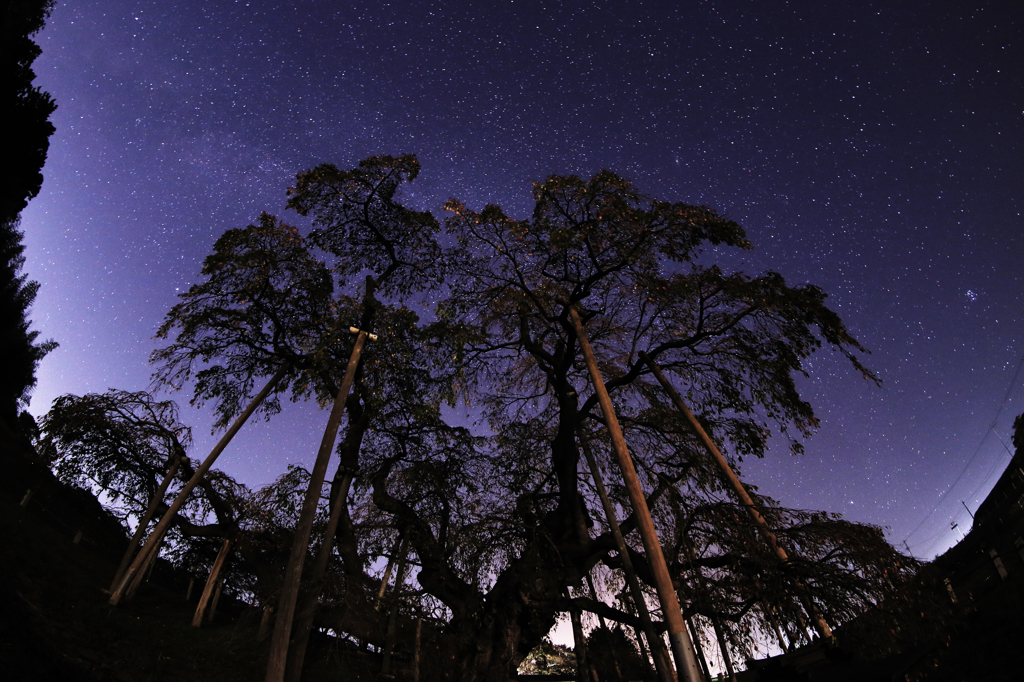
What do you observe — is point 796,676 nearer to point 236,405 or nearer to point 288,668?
point 288,668

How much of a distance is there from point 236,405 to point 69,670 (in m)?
10.2

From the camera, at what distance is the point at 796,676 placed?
961 cm

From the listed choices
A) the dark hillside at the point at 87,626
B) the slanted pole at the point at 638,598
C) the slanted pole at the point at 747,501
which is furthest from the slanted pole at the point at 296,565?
the slanted pole at the point at 747,501

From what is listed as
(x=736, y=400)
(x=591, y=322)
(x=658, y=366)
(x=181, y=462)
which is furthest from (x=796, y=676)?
(x=181, y=462)

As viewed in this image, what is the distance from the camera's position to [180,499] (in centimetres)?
1470

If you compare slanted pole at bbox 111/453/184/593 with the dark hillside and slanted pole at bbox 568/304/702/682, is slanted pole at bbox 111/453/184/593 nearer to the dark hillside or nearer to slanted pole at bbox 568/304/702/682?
the dark hillside

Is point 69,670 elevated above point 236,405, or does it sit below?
below

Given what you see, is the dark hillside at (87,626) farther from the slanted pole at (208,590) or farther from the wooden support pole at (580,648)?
the wooden support pole at (580,648)

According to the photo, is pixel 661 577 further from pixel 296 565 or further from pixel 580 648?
pixel 580 648

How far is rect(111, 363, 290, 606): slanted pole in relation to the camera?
1406 centimetres

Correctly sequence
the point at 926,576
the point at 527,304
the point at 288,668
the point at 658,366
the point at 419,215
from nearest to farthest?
the point at 926,576 → the point at 288,668 → the point at 658,366 → the point at 527,304 → the point at 419,215

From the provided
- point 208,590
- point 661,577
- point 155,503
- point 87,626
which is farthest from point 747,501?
point 208,590

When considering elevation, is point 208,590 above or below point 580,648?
above

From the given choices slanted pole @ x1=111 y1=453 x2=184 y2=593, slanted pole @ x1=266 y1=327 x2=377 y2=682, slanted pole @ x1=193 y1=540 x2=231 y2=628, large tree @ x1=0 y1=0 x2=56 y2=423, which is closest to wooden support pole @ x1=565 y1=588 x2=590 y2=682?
slanted pole @ x1=266 y1=327 x2=377 y2=682
